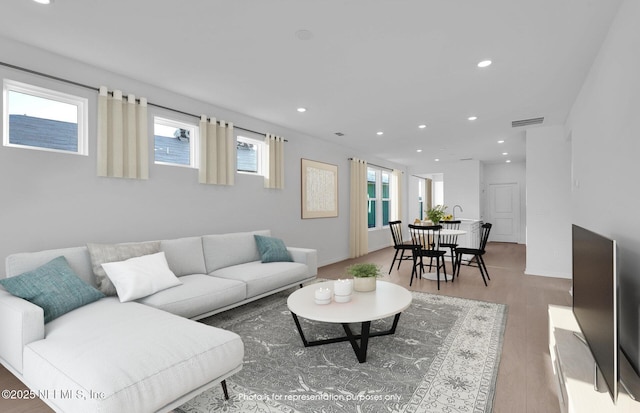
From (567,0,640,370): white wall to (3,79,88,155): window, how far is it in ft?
13.9

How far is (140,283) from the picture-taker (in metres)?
2.69

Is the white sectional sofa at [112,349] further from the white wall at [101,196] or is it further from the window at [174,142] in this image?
the window at [174,142]

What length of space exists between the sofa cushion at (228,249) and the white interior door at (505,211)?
28.2ft

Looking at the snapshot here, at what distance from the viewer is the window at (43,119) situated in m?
2.74

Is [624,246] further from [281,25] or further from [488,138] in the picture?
[488,138]

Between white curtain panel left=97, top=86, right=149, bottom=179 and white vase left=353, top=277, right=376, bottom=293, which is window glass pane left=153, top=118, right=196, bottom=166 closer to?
white curtain panel left=97, top=86, right=149, bottom=179

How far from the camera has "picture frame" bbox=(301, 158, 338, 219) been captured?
5898mm

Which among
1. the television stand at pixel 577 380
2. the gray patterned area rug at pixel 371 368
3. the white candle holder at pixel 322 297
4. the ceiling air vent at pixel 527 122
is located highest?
the ceiling air vent at pixel 527 122

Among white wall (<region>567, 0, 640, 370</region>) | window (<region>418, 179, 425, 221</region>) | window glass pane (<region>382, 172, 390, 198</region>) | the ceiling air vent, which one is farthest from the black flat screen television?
window (<region>418, 179, 425, 221</region>)

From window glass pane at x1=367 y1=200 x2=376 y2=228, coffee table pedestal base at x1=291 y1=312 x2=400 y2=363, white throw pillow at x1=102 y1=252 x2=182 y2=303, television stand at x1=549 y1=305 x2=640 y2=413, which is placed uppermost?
window glass pane at x1=367 y1=200 x2=376 y2=228

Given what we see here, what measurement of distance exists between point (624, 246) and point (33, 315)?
3555mm

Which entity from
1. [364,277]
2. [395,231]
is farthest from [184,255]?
[395,231]

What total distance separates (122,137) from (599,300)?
3.98 metres

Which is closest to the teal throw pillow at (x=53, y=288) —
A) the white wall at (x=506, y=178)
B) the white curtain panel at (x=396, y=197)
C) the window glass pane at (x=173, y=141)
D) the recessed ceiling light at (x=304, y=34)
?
the window glass pane at (x=173, y=141)
